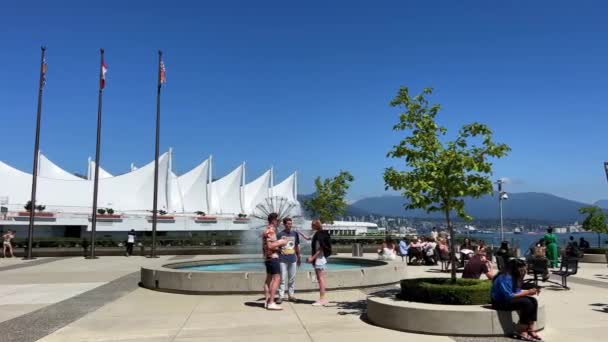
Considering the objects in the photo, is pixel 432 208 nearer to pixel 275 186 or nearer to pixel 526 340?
pixel 526 340

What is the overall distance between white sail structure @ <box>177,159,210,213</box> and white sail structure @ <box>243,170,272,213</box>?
46.0 ft

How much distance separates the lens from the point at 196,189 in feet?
273

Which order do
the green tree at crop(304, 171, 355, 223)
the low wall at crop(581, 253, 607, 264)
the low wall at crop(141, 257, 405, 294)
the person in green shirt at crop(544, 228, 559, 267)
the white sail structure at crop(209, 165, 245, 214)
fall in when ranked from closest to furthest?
the low wall at crop(141, 257, 405, 294)
the person in green shirt at crop(544, 228, 559, 267)
the low wall at crop(581, 253, 607, 264)
the green tree at crop(304, 171, 355, 223)
the white sail structure at crop(209, 165, 245, 214)

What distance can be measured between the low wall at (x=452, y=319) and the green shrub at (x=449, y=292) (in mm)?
228

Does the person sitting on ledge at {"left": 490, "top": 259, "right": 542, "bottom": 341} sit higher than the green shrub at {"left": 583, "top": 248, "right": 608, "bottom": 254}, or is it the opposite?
the person sitting on ledge at {"left": 490, "top": 259, "right": 542, "bottom": 341}

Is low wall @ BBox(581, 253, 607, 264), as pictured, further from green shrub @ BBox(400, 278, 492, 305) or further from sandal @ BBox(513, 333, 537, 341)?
sandal @ BBox(513, 333, 537, 341)

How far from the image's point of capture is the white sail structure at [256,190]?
98.0m

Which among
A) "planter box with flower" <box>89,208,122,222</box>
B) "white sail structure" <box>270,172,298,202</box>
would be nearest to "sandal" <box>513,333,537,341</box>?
"planter box with flower" <box>89,208,122,222</box>

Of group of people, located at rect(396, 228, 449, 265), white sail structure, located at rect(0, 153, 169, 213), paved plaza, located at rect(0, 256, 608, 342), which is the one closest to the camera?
paved plaza, located at rect(0, 256, 608, 342)

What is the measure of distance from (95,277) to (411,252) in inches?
426

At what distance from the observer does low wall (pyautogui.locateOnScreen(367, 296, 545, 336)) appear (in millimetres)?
6367

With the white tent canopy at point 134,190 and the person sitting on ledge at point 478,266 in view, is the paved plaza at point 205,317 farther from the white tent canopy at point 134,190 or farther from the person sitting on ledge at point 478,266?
the white tent canopy at point 134,190

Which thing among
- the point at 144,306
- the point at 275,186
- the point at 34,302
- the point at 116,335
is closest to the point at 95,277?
the point at 34,302

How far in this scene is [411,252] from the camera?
735 inches
